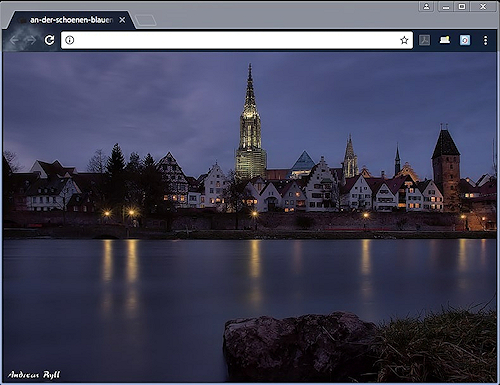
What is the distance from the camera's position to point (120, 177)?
32.3 meters

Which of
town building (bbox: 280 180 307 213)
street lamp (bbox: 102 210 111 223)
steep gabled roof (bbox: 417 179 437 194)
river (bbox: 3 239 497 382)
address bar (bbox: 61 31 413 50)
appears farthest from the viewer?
town building (bbox: 280 180 307 213)

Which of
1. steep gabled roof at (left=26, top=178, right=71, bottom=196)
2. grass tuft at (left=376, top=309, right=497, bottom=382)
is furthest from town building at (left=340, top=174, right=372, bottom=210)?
grass tuft at (left=376, top=309, right=497, bottom=382)

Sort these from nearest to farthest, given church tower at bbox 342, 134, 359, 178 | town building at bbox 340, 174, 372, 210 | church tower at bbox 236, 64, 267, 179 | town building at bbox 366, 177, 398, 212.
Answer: town building at bbox 366, 177, 398, 212 < town building at bbox 340, 174, 372, 210 < church tower at bbox 236, 64, 267, 179 < church tower at bbox 342, 134, 359, 178

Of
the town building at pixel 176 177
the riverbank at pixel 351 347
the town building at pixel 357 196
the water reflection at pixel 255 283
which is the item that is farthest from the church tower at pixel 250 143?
the riverbank at pixel 351 347

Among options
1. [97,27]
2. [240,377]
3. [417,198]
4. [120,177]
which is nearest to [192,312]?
[240,377]

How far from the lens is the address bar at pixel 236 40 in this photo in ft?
7.39

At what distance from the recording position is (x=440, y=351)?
102 inches

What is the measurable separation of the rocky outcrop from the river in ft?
1.86

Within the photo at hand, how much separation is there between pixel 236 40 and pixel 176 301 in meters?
6.43

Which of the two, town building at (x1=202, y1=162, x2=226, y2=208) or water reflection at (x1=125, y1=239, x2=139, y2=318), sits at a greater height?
town building at (x1=202, y1=162, x2=226, y2=208)

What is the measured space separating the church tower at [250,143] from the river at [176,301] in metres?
49.6

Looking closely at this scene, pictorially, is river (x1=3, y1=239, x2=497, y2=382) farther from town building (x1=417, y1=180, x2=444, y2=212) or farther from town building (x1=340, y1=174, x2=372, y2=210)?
town building (x1=340, y1=174, x2=372, y2=210)

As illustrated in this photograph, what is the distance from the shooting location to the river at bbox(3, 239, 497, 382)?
3703 mm

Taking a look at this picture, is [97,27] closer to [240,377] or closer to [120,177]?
[240,377]
